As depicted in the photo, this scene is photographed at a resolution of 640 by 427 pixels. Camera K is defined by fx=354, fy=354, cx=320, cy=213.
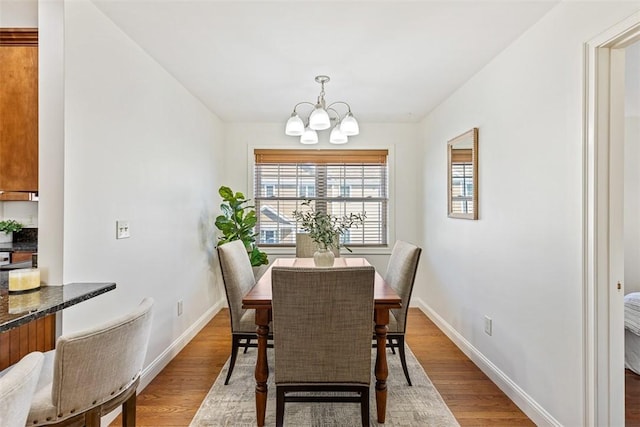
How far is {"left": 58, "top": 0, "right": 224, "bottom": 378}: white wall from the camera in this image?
185 cm

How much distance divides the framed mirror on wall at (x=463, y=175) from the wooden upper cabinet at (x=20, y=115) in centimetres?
292

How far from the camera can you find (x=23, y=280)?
1.61 meters

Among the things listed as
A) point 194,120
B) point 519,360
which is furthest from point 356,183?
point 519,360

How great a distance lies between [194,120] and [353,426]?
2963 millimetres

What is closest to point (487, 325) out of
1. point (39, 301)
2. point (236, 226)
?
point (236, 226)

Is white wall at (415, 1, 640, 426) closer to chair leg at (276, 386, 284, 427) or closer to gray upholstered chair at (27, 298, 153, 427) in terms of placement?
chair leg at (276, 386, 284, 427)

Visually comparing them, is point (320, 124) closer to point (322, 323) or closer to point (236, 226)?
point (322, 323)

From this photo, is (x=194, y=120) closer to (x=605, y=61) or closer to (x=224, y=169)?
(x=224, y=169)

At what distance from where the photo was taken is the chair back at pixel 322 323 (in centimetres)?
173

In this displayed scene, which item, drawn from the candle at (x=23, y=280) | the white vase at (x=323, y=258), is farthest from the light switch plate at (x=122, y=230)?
the white vase at (x=323, y=258)

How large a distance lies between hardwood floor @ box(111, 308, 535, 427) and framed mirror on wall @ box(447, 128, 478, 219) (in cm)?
121

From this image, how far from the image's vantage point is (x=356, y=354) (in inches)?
71.5

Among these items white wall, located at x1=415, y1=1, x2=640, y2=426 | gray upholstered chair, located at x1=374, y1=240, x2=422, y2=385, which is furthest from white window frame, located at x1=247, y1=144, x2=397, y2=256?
gray upholstered chair, located at x1=374, y1=240, x2=422, y2=385

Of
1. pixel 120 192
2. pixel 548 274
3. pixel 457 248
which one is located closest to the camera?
pixel 548 274
